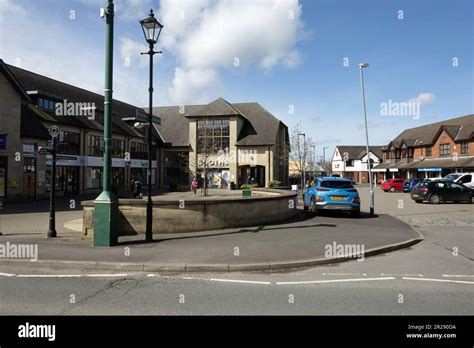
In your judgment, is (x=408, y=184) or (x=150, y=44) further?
(x=408, y=184)

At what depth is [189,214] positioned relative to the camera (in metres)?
10.3

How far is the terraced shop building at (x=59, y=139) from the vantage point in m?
21.9

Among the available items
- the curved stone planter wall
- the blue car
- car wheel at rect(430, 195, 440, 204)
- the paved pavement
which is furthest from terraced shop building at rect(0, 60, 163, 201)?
car wheel at rect(430, 195, 440, 204)

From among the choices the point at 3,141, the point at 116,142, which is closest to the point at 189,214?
the point at 3,141

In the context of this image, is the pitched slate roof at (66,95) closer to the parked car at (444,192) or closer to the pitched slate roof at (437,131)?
the parked car at (444,192)

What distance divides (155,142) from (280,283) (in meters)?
40.9

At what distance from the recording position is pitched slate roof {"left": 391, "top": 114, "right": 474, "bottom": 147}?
41.2 metres

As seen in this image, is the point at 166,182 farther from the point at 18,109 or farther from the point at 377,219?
the point at 377,219

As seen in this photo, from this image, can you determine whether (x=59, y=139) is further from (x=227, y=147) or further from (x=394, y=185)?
(x=394, y=185)

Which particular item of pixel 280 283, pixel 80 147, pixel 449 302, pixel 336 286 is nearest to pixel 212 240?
pixel 280 283

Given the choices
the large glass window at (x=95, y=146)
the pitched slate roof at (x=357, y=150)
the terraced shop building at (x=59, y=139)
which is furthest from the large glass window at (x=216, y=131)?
the pitched slate roof at (x=357, y=150)

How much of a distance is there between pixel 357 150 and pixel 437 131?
3751 centimetres

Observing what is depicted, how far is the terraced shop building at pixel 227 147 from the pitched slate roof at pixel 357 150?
41263 millimetres
